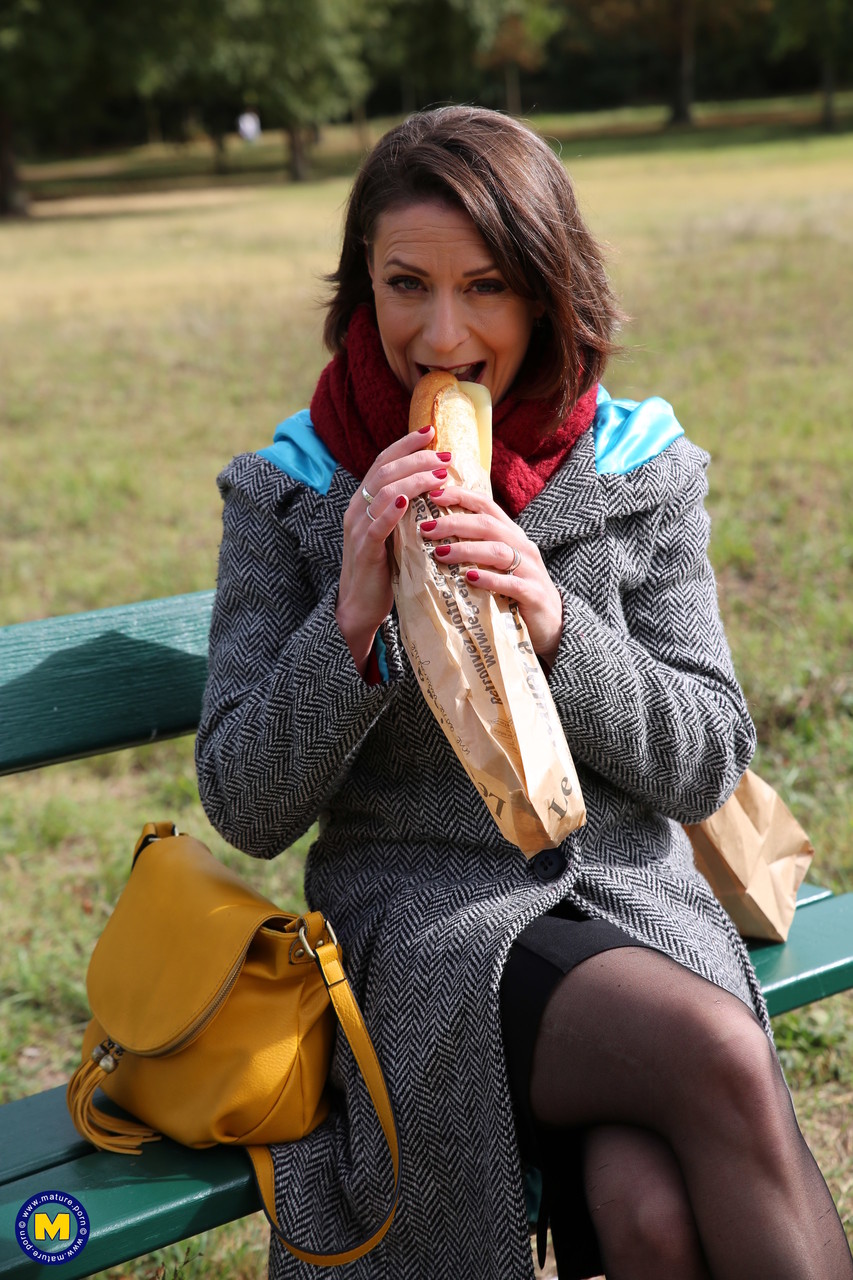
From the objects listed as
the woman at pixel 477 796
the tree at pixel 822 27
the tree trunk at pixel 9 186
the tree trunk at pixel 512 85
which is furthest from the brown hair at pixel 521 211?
the tree trunk at pixel 512 85

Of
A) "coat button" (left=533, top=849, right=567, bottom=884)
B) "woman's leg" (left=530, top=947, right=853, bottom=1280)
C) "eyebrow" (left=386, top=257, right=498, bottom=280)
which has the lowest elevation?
"woman's leg" (left=530, top=947, right=853, bottom=1280)

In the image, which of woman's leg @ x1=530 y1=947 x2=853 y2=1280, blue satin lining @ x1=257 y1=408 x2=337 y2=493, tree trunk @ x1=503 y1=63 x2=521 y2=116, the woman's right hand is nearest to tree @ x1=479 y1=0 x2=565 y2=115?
tree trunk @ x1=503 y1=63 x2=521 y2=116

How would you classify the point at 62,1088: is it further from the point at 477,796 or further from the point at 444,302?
the point at 444,302

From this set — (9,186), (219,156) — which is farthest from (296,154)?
(9,186)

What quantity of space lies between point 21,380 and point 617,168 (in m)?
22.3

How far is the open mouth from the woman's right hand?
8.8 inches

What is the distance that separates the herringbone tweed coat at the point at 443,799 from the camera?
199 cm

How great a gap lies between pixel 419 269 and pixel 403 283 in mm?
59

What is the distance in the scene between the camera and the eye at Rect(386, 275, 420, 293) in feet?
7.27

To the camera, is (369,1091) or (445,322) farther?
(445,322)

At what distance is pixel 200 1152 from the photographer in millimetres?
2031

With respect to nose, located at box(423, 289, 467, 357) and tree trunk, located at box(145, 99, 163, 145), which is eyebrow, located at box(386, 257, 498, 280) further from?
tree trunk, located at box(145, 99, 163, 145)

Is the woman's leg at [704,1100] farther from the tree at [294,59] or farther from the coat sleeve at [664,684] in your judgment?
the tree at [294,59]

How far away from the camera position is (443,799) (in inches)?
87.2
